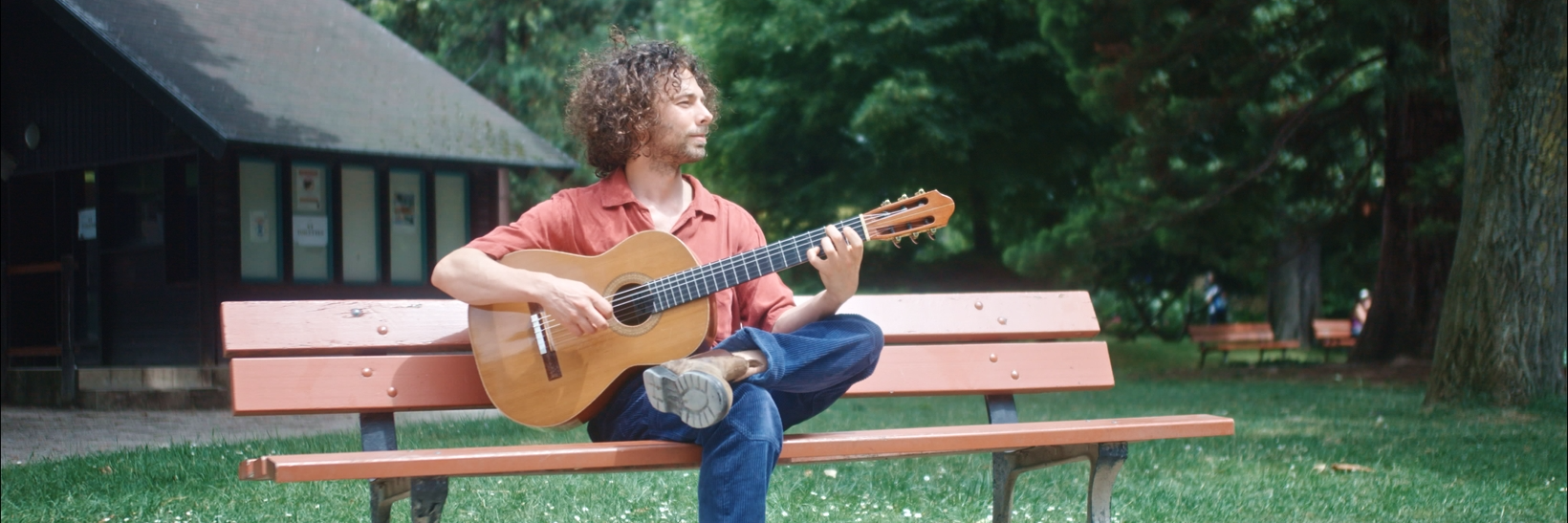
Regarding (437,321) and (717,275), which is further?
(437,321)

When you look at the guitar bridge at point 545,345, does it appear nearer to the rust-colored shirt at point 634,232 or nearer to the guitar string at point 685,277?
the guitar string at point 685,277

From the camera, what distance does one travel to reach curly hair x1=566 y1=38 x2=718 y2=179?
3.63 m

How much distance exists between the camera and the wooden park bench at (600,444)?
3.11 metres

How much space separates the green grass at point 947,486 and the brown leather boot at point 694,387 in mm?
1676

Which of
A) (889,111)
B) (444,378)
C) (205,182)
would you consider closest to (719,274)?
(444,378)

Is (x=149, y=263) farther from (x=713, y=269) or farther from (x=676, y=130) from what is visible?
(x=713, y=269)

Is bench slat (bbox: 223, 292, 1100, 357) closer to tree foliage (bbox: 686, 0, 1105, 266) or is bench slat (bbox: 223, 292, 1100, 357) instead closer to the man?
A: the man

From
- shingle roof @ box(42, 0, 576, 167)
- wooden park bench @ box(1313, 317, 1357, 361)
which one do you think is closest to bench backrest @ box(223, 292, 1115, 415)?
shingle roof @ box(42, 0, 576, 167)

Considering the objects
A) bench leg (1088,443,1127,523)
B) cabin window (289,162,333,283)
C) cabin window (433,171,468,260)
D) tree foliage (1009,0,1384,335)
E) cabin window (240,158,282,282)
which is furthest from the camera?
cabin window (433,171,468,260)

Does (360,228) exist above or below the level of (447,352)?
above

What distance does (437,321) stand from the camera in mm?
3652

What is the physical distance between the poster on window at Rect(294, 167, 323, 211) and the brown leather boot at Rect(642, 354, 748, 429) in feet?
33.2

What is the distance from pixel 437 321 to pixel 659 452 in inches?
32.6

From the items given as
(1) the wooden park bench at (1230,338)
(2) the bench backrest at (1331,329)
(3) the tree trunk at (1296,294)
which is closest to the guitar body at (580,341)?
(1) the wooden park bench at (1230,338)
